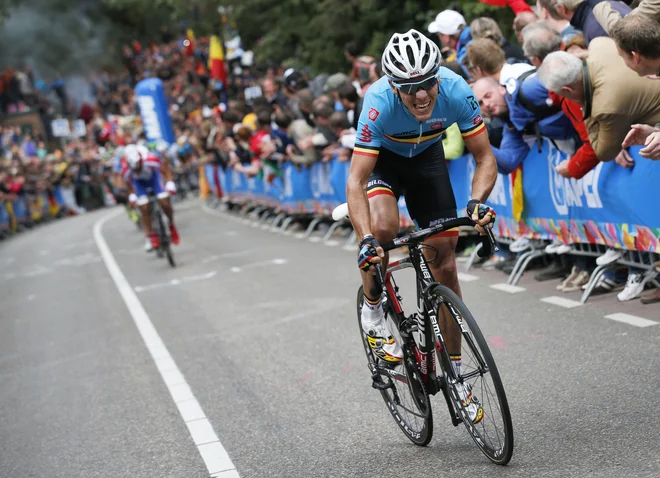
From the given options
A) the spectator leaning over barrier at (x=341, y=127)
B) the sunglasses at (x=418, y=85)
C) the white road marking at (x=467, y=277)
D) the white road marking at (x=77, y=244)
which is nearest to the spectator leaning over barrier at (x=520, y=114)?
the white road marking at (x=467, y=277)

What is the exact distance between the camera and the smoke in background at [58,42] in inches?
2808

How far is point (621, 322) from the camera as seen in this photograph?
7.47 meters

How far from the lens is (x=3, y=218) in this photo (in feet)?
102

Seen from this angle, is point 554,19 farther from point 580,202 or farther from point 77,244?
point 77,244

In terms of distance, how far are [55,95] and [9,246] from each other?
39556 mm

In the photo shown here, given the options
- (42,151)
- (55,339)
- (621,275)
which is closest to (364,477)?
(621,275)

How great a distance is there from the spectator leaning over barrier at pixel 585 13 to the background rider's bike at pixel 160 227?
8.50 metres

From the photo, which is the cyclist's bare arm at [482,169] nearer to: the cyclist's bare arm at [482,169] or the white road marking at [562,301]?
the cyclist's bare arm at [482,169]

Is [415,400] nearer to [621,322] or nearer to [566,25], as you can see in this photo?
[621,322]

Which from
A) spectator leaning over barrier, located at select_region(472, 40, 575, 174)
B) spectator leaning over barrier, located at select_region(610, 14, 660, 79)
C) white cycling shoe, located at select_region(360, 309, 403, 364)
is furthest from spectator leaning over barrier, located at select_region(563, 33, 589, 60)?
white cycling shoe, located at select_region(360, 309, 403, 364)

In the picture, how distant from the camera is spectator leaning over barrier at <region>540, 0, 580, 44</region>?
880 cm

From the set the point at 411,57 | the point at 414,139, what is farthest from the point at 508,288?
the point at 411,57

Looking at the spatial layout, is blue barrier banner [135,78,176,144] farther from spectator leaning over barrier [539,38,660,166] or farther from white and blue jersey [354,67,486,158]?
white and blue jersey [354,67,486,158]

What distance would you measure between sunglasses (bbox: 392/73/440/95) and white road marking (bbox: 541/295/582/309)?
3.96 m
